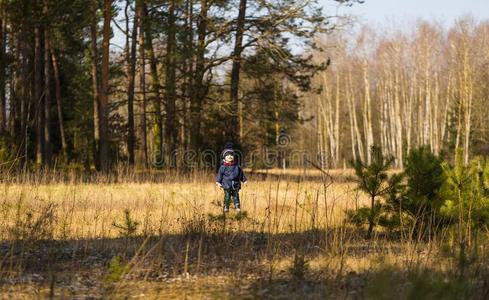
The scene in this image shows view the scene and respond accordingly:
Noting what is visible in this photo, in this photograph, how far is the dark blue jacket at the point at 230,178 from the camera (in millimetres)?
10945

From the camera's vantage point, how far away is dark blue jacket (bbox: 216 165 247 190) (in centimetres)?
1095

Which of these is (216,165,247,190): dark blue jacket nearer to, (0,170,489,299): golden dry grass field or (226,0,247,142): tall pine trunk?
(0,170,489,299): golden dry grass field

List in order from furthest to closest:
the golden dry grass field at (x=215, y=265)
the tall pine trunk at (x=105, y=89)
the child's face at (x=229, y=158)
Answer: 1. the tall pine trunk at (x=105, y=89)
2. the child's face at (x=229, y=158)
3. the golden dry grass field at (x=215, y=265)

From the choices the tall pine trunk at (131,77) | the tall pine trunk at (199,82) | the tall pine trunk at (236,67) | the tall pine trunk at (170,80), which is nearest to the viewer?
the tall pine trunk at (170,80)

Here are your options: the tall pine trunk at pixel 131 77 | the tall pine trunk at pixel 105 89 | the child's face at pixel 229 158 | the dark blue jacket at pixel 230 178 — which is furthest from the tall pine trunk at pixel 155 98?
the dark blue jacket at pixel 230 178

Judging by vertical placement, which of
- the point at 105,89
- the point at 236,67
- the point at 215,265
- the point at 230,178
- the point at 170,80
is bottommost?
the point at 215,265

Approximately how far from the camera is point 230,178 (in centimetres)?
1101

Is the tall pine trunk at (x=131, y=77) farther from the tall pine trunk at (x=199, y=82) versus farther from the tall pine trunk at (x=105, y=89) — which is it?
the tall pine trunk at (x=105, y=89)

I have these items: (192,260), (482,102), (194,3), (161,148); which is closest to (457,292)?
(192,260)

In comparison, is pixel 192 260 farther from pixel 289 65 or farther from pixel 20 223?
pixel 289 65

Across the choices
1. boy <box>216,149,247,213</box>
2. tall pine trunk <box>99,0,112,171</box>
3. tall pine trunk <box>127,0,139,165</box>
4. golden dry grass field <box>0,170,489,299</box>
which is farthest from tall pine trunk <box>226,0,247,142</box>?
golden dry grass field <box>0,170,489,299</box>

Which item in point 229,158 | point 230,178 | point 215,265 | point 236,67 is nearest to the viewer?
point 215,265

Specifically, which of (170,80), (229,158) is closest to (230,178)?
(229,158)

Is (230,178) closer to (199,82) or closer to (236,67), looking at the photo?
(199,82)
